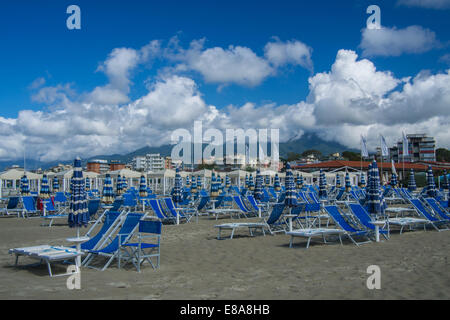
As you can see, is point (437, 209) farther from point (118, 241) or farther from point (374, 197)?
point (118, 241)

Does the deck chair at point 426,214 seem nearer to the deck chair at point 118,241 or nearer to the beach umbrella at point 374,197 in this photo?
the beach umbrella at point 374,197

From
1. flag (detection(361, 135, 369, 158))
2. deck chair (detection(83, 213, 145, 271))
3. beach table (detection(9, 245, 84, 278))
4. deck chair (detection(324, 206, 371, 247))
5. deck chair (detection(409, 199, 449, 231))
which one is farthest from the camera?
flag (detection(361, 135, 369, 158))

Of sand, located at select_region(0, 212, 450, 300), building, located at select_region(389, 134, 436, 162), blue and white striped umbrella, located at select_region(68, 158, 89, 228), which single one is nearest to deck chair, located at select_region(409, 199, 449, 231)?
sand, located at select_region(0, 212, 450, 300)

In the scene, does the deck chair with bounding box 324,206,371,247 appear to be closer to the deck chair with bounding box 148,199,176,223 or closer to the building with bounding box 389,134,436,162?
the deck chair with bounding box 148,199,176,223

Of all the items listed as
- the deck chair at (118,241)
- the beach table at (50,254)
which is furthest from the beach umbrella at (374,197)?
the beach table at (50,254)

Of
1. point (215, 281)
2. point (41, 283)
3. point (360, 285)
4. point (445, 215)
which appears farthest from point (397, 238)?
point (41, 283)

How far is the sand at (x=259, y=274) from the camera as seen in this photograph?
374 cm

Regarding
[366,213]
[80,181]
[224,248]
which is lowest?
[224,248]

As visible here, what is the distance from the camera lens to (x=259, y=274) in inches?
186

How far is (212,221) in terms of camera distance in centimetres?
1134

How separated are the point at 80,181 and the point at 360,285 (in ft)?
12.6

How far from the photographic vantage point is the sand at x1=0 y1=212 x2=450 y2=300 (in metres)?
Answer: 3.74
